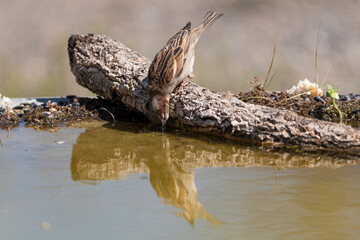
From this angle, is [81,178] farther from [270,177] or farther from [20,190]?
[270,177]

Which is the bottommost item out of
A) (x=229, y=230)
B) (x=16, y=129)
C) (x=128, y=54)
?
(x=229, y=230)

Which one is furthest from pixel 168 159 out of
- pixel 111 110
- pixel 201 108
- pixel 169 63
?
pixel 111 110

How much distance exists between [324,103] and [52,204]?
4970 mm

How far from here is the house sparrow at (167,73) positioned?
5875mm

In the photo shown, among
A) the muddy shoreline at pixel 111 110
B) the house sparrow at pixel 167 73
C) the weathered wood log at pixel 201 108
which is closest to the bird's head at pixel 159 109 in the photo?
the house sparrow at pixel 167 73

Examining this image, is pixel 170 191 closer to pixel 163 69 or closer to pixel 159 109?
pixel 159 109

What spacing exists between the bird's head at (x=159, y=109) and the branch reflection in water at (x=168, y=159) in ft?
0.56

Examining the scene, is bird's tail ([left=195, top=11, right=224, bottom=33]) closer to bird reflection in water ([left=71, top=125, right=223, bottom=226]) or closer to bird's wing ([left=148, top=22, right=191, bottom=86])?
bird's wing ([left=148, top=22, right=191, bottom=86])

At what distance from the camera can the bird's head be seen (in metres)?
5.82

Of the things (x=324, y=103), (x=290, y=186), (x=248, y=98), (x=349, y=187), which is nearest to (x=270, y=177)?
(x=290, y=186)

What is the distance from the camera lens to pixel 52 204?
3.23 metres

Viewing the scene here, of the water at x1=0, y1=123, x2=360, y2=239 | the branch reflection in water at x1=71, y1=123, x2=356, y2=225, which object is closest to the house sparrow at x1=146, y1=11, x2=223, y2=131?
the branch reflection in water at x1=71, y1=123, x2=356, y2=225

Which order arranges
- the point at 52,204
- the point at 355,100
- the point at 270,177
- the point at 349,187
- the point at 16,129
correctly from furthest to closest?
the point at 355,100 < the point at 16,129 < the point at 270,177 < the point at 349,187 < the point at 52,204

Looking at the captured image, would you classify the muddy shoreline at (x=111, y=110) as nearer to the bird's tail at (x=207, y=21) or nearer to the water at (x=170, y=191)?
the bird's tail at (x=207, y=21)
